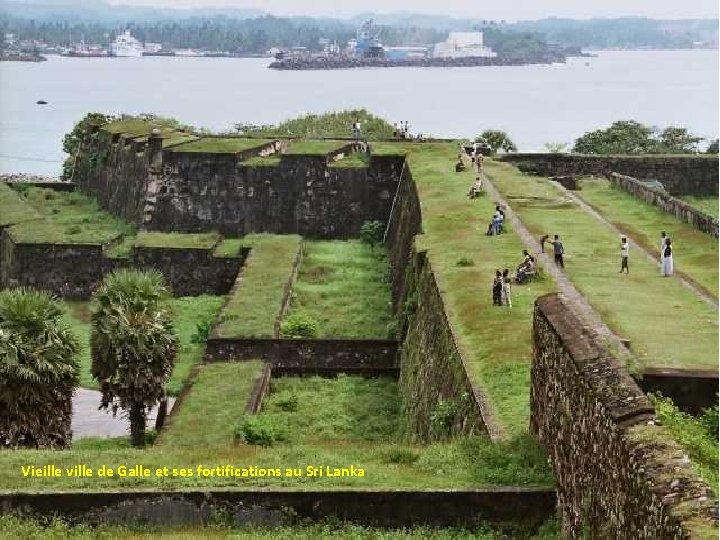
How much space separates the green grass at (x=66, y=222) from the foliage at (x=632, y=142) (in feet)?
74.9

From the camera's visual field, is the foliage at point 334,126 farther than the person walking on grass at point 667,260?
Yes

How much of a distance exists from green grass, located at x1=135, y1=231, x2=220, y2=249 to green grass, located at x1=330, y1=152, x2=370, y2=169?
4.48 meters

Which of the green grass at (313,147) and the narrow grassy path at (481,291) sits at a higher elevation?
the narrow grassy path at (481,291)

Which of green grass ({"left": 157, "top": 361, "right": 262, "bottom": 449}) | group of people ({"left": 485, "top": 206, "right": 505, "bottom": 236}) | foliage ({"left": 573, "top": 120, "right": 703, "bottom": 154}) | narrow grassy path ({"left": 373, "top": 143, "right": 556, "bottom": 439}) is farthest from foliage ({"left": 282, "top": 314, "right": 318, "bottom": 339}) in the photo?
foliage ({"left": 573, "top": 120, "right": 703, "bottom": 154})

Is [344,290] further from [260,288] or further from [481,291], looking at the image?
[481,291]

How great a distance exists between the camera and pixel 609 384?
870cm

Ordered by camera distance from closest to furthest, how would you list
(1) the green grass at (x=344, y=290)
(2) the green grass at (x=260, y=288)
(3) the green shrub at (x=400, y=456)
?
1. (3) the green shrub at (x=400, y=456)
2. (2) the green grass at (x=260, y=288)
3. (1) the green grass at (x=344, y=290)

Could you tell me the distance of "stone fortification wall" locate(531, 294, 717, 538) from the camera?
23.5 ft

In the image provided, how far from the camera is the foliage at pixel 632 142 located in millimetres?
53750

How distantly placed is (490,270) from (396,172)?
16.7 meters

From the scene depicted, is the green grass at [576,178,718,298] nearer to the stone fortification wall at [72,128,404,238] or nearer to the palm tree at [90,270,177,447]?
the stone fortification wall at [72,128,404,238]

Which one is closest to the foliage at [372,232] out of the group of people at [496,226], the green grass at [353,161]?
the green grass at [353,161]

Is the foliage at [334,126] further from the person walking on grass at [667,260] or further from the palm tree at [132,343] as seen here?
the palm tree at [132,343]

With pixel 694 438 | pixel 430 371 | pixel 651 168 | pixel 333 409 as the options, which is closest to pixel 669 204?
pixel 651 168
